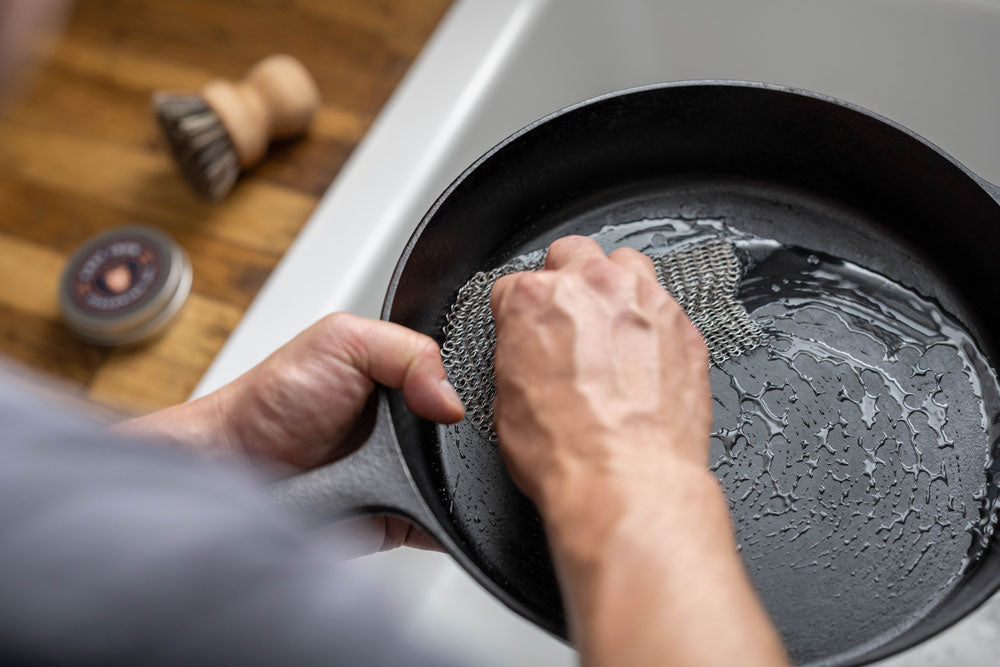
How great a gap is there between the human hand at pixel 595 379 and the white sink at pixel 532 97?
10.4 inches

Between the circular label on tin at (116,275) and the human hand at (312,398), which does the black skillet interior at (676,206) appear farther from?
the circular label on tin at (116,275)

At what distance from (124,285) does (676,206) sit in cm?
48

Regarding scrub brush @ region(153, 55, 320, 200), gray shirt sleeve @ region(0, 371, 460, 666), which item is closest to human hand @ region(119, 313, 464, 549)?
gray shirt sleeve @ region(0, 371, 460, 666)

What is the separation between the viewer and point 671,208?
0.52 meters

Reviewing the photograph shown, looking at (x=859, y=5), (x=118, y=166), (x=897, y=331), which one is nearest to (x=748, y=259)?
(x=897, y=331)

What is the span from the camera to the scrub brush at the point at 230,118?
75cm

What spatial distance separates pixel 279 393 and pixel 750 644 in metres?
0.29

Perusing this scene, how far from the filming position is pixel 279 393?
0.48 m

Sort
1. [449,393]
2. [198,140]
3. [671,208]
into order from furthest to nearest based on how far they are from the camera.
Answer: [198,140] < [671,208] < [449,393]

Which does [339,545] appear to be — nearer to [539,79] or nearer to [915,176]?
[915,176]

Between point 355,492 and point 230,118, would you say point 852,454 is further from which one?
point 230,118

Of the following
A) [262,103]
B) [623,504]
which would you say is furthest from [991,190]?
[262,103]

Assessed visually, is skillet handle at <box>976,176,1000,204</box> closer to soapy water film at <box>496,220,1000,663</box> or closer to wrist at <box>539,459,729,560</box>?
soapy water film at <box>496,220,1000,663</box>

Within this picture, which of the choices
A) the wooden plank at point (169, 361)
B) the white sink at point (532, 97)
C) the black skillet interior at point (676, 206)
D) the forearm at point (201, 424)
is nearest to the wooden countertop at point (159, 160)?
the wooden plank at point (169, 361)
